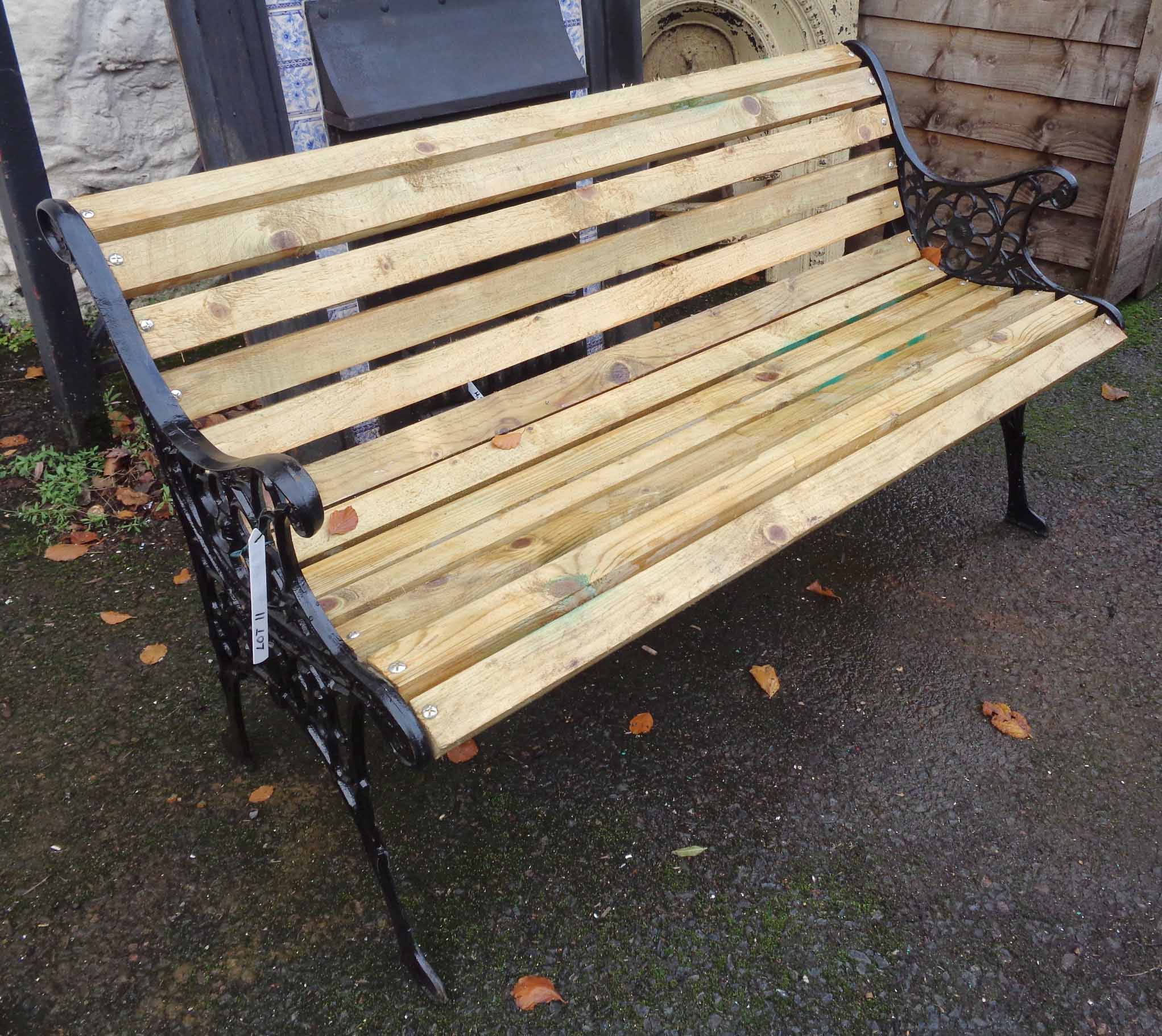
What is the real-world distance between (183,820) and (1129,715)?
7.39 feet

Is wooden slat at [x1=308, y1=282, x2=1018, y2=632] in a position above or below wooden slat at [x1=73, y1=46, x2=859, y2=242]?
below

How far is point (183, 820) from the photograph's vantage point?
232 cm

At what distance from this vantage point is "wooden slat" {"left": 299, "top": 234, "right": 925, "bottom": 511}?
218cm

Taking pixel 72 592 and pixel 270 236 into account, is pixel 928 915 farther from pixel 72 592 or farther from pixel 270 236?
pixel 72 592

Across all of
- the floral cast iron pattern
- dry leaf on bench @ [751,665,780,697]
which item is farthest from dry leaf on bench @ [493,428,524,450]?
the floral cast iron pattern

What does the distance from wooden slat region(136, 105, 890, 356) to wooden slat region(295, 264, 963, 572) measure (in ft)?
1.31

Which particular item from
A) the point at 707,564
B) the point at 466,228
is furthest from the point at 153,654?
the point at 707,564

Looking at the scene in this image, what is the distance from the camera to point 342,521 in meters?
2.05

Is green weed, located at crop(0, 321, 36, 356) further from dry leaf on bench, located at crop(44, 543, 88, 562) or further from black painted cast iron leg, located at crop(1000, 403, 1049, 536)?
black painted cast iron leg, located at crop(1000, 403, 1049, 536)

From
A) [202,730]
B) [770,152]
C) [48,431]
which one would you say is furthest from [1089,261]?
[48,431]

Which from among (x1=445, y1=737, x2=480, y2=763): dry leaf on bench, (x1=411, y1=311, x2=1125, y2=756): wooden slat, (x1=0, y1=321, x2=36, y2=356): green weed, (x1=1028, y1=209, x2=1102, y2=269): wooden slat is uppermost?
(x1=411, y1=311, x2=1125, y2=756): wooden slat

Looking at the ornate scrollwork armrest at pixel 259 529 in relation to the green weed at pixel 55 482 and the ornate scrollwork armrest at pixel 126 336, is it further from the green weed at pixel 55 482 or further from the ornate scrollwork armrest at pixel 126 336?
the green weed at pixel 55 482

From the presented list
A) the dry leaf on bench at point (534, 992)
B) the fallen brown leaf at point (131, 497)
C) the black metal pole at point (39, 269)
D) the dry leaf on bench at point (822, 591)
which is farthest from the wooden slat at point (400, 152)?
the fallen brown leaf at point (131, 497)

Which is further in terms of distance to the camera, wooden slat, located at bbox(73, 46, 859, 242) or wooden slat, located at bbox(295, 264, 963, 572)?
wooden slat, located at bbox(295, 264, 963, 572)
